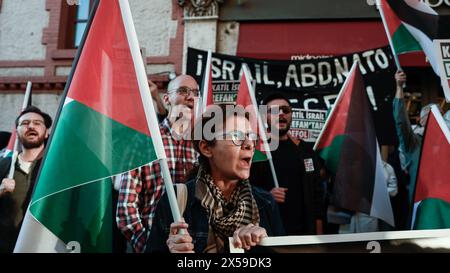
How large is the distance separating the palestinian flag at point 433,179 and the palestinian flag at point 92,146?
80.8 inches

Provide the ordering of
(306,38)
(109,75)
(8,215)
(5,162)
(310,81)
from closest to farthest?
(109,75)
(8,215)
(5,162)
(310,81)
(306,38)

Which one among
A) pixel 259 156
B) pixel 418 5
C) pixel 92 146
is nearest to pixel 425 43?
pixel 418 5

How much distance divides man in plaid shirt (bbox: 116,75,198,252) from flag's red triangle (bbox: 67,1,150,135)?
0.62 metres

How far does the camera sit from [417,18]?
423 centimetres

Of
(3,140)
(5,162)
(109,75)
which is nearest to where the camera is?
(109,75)

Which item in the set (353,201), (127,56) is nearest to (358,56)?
(353,201)

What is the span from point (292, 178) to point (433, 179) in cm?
115

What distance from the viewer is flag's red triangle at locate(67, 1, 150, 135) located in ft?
8.11

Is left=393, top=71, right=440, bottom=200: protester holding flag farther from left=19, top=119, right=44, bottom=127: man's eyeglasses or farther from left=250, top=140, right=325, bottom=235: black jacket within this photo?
left=19, top=119, right=44, bottom=127: man's eyeglasses

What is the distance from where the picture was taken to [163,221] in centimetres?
230

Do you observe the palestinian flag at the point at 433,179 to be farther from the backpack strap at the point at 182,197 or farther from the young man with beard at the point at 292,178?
the backpack strap at the point at 182,197

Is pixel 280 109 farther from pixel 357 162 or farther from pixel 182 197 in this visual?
pixel 182 197

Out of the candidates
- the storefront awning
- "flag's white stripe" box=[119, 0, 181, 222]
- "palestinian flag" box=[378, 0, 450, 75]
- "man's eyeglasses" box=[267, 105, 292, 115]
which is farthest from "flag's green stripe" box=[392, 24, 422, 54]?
the storefront awning

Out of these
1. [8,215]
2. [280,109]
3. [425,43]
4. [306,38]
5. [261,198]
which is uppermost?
[306,38]
